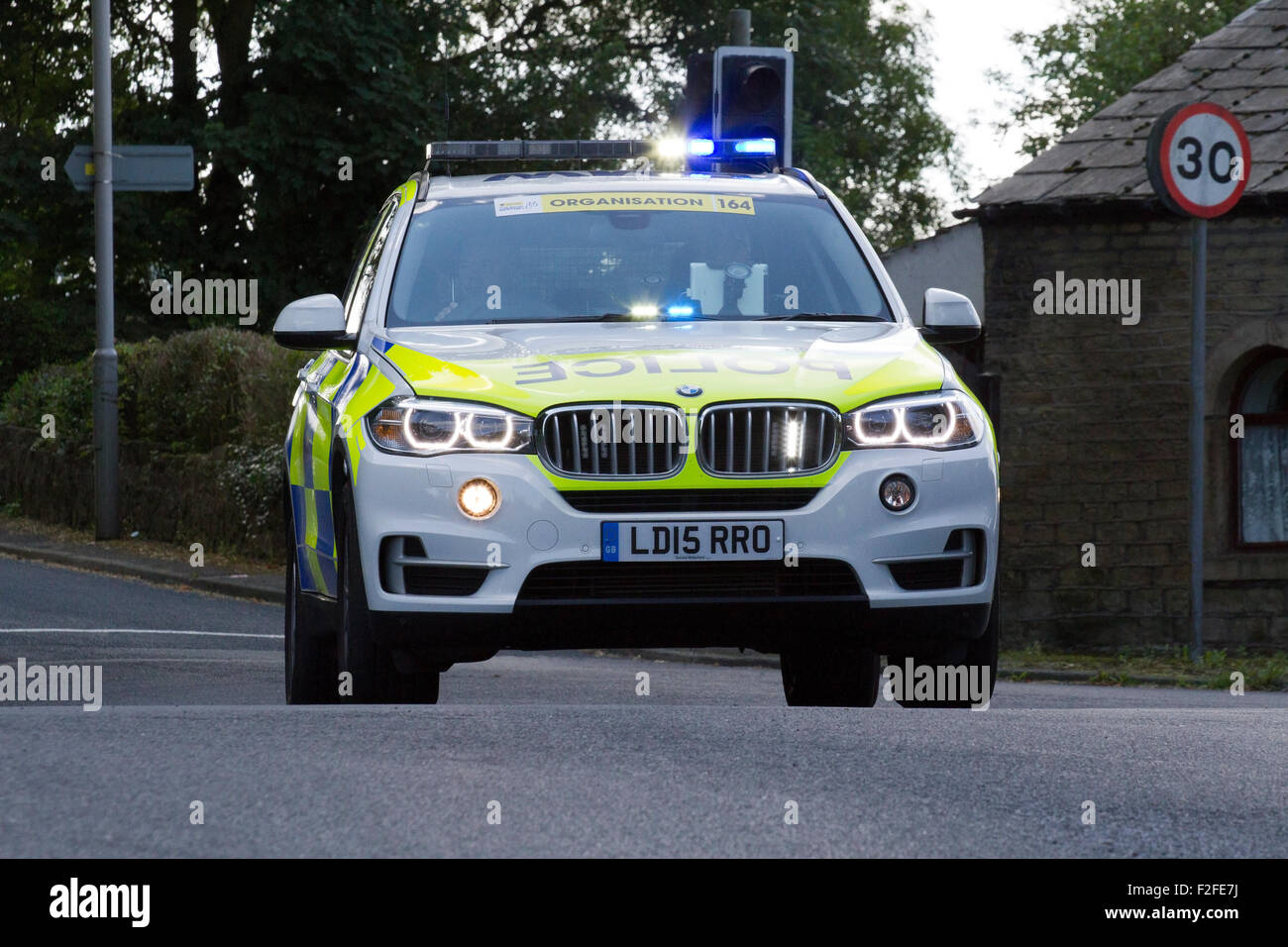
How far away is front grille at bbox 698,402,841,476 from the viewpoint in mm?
6746

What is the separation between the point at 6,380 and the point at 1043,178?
20800 mm

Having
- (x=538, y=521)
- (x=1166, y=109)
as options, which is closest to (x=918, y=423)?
(x=538, y=521)

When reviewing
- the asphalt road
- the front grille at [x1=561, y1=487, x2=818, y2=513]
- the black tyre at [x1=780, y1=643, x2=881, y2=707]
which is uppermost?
the front grille at [x1=561, y1=487, x2=818, y2=513]

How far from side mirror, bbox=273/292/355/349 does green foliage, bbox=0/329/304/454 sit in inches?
540

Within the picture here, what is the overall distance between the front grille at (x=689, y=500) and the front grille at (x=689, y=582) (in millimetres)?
167

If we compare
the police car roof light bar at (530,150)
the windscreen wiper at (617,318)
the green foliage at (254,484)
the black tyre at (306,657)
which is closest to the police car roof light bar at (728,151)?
the police car roof light bar at (530,150)

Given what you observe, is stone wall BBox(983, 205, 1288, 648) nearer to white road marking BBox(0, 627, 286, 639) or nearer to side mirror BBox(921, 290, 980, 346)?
white road marking BBox(0, 627, 286, 639)

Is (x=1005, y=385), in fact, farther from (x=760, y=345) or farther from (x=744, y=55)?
(x=760, y=345)

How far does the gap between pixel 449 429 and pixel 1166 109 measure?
Answer: 1341 cm

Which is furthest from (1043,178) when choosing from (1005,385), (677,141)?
(677,141)

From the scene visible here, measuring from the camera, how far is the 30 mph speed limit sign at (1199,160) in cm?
1448

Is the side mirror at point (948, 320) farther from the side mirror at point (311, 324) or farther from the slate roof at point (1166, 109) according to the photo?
the slate roof at point (1166, 109)

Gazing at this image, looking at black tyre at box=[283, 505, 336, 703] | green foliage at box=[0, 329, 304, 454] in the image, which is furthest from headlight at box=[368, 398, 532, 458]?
green foliage at box=[0, 329, 304, 454]

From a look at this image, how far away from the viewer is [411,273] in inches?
314
